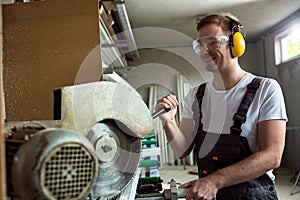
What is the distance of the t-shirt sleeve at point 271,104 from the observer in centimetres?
124

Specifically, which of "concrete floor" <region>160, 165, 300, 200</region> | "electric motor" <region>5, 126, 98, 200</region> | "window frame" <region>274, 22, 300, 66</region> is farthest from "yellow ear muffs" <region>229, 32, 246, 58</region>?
"window frame" <region>274, 22, 300, 66</region>

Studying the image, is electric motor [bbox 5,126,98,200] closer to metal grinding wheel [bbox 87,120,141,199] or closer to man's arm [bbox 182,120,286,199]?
metal grinding wheel [bbox 87,120,141,199]

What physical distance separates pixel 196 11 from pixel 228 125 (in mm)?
3616

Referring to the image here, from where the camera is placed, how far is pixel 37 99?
3.01 ft

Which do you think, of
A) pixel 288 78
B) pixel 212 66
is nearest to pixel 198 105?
pixel 212 66

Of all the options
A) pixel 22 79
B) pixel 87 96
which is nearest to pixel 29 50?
pixel 22 79

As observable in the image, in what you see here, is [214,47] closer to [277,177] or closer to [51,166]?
[51,166]

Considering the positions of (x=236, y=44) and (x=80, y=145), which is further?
(x=236, y=44)

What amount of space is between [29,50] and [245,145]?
0.94m

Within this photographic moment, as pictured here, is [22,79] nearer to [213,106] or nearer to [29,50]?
[29,50]

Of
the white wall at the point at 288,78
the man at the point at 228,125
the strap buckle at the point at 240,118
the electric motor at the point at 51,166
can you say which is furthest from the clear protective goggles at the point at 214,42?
the white wall at the point at 288,78

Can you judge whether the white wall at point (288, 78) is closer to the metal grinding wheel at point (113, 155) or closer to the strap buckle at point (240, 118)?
the strap buckle at point (240, 118)

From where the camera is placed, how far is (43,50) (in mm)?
929

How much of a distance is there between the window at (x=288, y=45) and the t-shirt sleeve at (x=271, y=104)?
4.51 m
